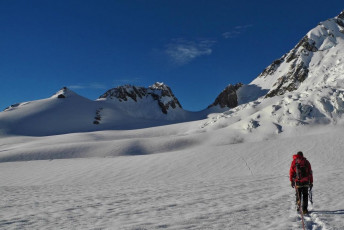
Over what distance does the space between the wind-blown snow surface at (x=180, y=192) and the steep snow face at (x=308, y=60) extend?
64.1 meters

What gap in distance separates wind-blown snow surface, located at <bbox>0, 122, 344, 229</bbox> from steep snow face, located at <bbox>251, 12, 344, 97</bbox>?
64.1m

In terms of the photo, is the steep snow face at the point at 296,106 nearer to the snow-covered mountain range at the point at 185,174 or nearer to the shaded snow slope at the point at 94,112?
the snow-covered mountain range at the point at 185,174

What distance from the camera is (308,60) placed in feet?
350

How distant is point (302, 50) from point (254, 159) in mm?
104479

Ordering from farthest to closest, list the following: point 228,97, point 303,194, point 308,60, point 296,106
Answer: point 228,97 → point 308,60 → point 296,106 → point 303,194

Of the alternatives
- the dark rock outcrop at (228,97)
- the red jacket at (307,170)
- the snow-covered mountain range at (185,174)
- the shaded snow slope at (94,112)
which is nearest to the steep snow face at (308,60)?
the dark rock outcrop at (228,97)

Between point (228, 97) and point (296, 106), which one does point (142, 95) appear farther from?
point (296, 106)

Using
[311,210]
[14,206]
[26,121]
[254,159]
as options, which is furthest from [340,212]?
[26,121]

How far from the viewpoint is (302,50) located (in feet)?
384

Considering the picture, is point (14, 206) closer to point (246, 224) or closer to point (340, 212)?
point (246, 224)

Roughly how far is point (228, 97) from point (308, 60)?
4008cm

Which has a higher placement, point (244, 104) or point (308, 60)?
point (308, 60)

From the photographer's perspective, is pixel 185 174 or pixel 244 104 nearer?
pixel 185 174

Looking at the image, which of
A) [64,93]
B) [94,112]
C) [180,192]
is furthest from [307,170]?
[64,93]
